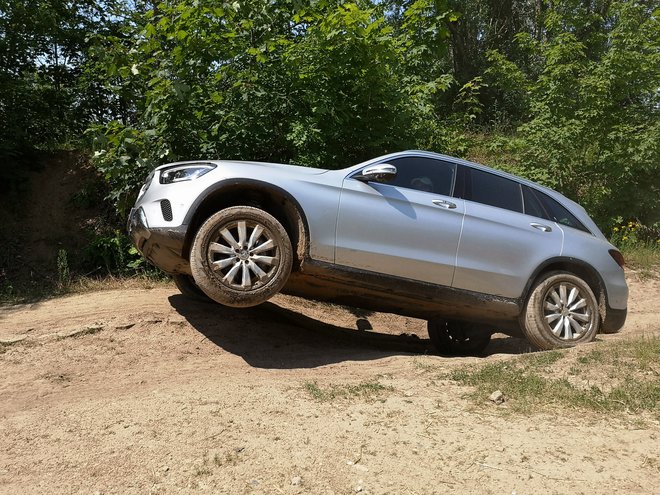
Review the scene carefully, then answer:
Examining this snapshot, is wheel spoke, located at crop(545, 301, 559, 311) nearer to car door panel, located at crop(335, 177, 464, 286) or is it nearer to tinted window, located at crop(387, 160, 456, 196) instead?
car door panel, located at crop(335, 177, 464, 286)

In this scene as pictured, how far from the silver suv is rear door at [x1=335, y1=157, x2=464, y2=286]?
0.01 metres

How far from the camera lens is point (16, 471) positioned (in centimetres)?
361

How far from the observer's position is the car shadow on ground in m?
6.09

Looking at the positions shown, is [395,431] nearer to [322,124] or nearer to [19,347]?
[19,347]

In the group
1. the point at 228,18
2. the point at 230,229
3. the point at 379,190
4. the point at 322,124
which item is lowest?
the point at 230,229

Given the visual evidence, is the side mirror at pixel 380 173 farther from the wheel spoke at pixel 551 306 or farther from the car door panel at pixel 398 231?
the wheel spoke at pixel 551 306

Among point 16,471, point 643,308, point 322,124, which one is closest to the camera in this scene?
point 16,471

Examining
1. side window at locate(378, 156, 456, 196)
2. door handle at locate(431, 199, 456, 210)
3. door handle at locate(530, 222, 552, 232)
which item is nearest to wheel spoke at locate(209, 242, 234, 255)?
side window at locate(378, 156, 456, 196)

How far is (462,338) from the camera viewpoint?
7.41 meters

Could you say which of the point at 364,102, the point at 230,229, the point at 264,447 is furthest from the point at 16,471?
the point at 364,102

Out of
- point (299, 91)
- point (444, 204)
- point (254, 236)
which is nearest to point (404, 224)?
point (444, 204)

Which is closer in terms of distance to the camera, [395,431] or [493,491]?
[493,491]

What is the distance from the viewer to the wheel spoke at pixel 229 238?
4.98 m

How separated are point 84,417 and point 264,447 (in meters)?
1.37
